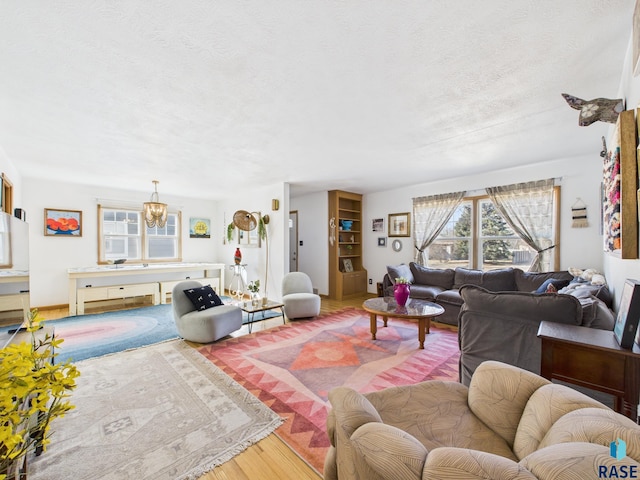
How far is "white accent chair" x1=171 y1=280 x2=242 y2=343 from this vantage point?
11.4 ft

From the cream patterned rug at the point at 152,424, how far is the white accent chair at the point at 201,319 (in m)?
0.57

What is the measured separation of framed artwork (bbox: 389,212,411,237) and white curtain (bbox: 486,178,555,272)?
5.86 ft

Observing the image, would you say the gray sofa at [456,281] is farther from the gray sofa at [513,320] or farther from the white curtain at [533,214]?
the gray sofa at [513,320]

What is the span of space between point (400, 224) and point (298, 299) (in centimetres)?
303

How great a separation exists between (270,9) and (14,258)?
2.31 meters

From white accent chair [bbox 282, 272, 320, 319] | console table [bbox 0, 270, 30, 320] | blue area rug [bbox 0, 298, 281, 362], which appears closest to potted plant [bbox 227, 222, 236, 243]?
blue area rug [bbox 0, 298, 281, 362]

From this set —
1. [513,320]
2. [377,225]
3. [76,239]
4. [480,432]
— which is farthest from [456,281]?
[76,239]

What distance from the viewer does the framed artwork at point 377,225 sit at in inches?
259

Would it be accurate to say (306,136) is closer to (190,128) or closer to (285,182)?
(190,128)

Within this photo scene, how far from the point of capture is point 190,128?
2.86 metres

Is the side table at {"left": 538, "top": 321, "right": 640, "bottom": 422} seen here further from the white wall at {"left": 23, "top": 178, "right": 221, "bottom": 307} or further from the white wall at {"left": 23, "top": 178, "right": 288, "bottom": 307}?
the white wall at {"left": 23, "top": 178, "right": 221, "bottom": 307}

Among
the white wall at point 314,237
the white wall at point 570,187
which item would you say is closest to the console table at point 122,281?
the white wall at point 314,237

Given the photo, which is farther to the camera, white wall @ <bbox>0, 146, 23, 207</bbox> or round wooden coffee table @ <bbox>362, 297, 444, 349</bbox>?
white wall @ <bbox>0, 146, 23, 207</bbox>

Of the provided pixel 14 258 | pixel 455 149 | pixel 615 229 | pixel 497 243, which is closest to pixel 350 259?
pixel 497 243
